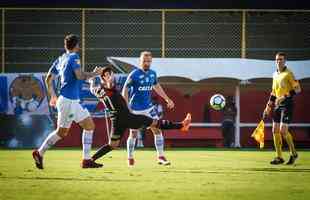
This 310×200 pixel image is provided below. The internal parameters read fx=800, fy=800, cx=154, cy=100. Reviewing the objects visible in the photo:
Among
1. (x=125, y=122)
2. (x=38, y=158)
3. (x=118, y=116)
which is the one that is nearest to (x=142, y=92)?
(x=118, y=116)

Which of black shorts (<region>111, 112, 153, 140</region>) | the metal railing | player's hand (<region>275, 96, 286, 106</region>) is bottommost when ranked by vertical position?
black shorts (<region>111, 112, 153, 140</region>)

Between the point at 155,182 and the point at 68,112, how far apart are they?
9.63 feet

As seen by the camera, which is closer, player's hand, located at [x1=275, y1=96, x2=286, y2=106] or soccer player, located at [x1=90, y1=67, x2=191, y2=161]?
soccer player, located at [x1=90, y1=67, x2=191, y2=161]

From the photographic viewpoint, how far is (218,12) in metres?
30.4

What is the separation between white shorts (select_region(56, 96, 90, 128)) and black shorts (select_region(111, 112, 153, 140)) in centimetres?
91

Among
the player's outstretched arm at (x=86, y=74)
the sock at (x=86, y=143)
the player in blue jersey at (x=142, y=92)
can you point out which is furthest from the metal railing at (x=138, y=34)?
the player's outstretched arm at (x=86, y=74)

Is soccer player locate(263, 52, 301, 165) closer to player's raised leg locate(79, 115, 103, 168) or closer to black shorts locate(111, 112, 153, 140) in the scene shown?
black shorts locate(111, 112, 153, 140)

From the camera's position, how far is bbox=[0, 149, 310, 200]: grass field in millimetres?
9727

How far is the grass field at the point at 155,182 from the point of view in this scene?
973 centimetres

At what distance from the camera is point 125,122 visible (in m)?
14.6

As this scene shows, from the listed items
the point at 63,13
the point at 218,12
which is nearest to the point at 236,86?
the point at 218,12

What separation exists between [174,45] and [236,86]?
12.6 ft
